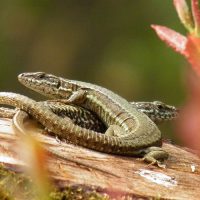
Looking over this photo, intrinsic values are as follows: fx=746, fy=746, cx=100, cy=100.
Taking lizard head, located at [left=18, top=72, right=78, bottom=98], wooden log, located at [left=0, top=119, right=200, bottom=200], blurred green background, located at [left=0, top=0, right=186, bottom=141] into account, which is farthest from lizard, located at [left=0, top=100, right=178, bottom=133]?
blurred green background, located at [left=0, top=0, right=186, bottom=141]

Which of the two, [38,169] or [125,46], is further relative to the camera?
[125,46]

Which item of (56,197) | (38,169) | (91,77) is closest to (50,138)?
(56,197)

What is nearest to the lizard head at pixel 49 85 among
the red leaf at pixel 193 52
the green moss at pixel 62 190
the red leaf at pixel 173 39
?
the green moss at pixel 62 190

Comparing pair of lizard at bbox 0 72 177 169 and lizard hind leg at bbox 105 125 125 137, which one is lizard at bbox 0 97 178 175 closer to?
pair of lizard at bbox 0 72 177 169

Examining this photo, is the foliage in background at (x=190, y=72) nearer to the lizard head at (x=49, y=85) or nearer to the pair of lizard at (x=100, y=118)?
the pair of lizard at (x=100, y=118)

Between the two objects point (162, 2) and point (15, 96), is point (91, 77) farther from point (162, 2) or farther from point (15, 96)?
point (15, 96)

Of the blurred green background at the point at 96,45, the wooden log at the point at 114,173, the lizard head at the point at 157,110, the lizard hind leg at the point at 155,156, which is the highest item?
the wooden log at the point at 114,173
